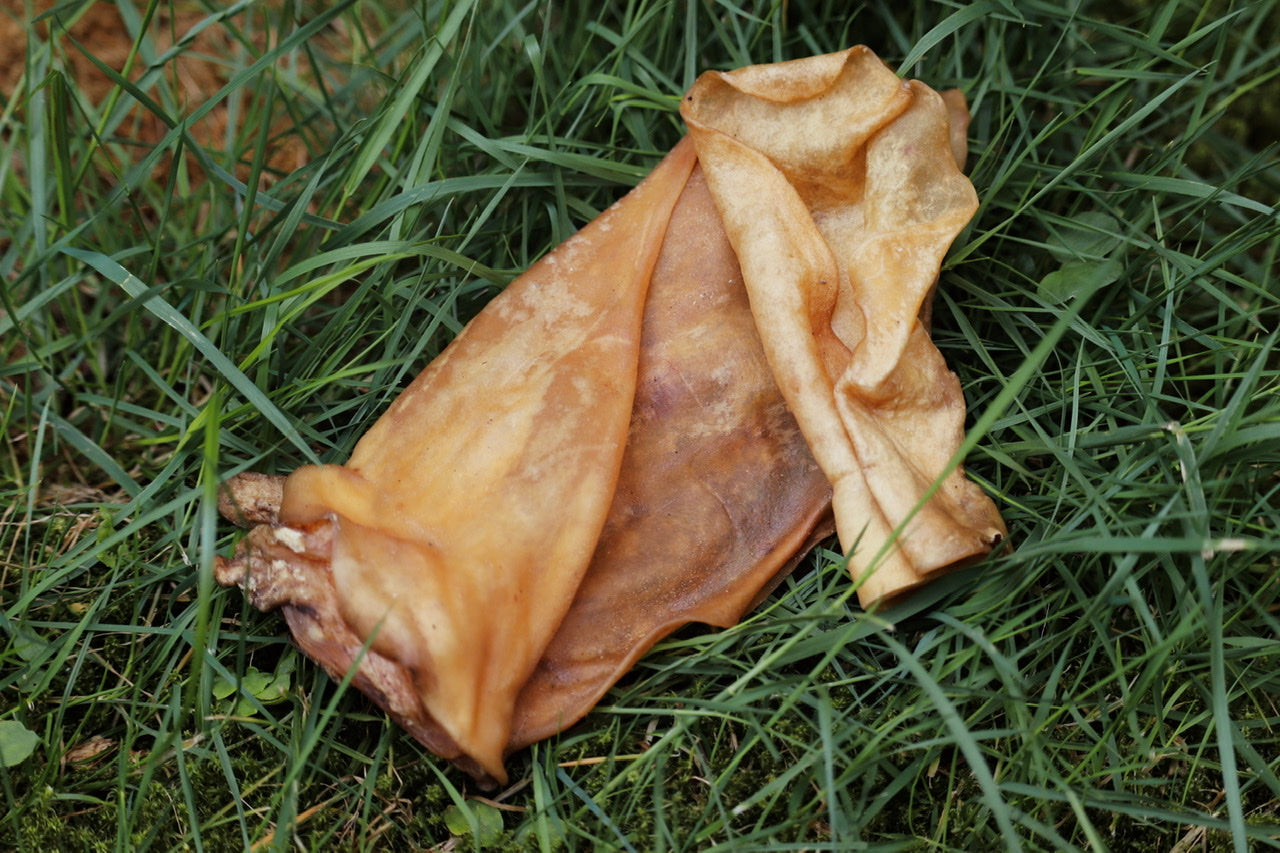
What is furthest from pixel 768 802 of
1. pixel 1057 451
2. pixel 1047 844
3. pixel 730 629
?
pixel 1057 451

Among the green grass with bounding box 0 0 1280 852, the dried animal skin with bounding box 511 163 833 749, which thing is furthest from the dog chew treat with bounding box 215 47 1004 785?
the green grass with bounding box 0 0 1280 852

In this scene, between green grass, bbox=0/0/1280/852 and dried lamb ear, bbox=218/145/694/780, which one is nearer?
dried lamb ear, bbox=218/145/694/780

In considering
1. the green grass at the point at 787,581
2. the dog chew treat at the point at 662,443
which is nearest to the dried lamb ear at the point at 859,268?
the dog chew treat at the point at 662,443

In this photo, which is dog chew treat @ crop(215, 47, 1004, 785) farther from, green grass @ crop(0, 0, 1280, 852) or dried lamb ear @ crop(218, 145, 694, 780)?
green grass @ crop(0, 0, 1280, 852)

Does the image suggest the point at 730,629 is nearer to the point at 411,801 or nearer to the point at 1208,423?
the point at 411,801

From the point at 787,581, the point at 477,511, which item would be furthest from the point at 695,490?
the point at 477,511

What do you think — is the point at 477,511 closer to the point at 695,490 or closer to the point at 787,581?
the point at 695,490

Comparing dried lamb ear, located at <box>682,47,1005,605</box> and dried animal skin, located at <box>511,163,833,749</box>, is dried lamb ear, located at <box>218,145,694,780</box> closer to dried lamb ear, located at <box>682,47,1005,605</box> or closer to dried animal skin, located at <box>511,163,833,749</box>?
dried animal skin, located at <box>511,163,833,749</box>
